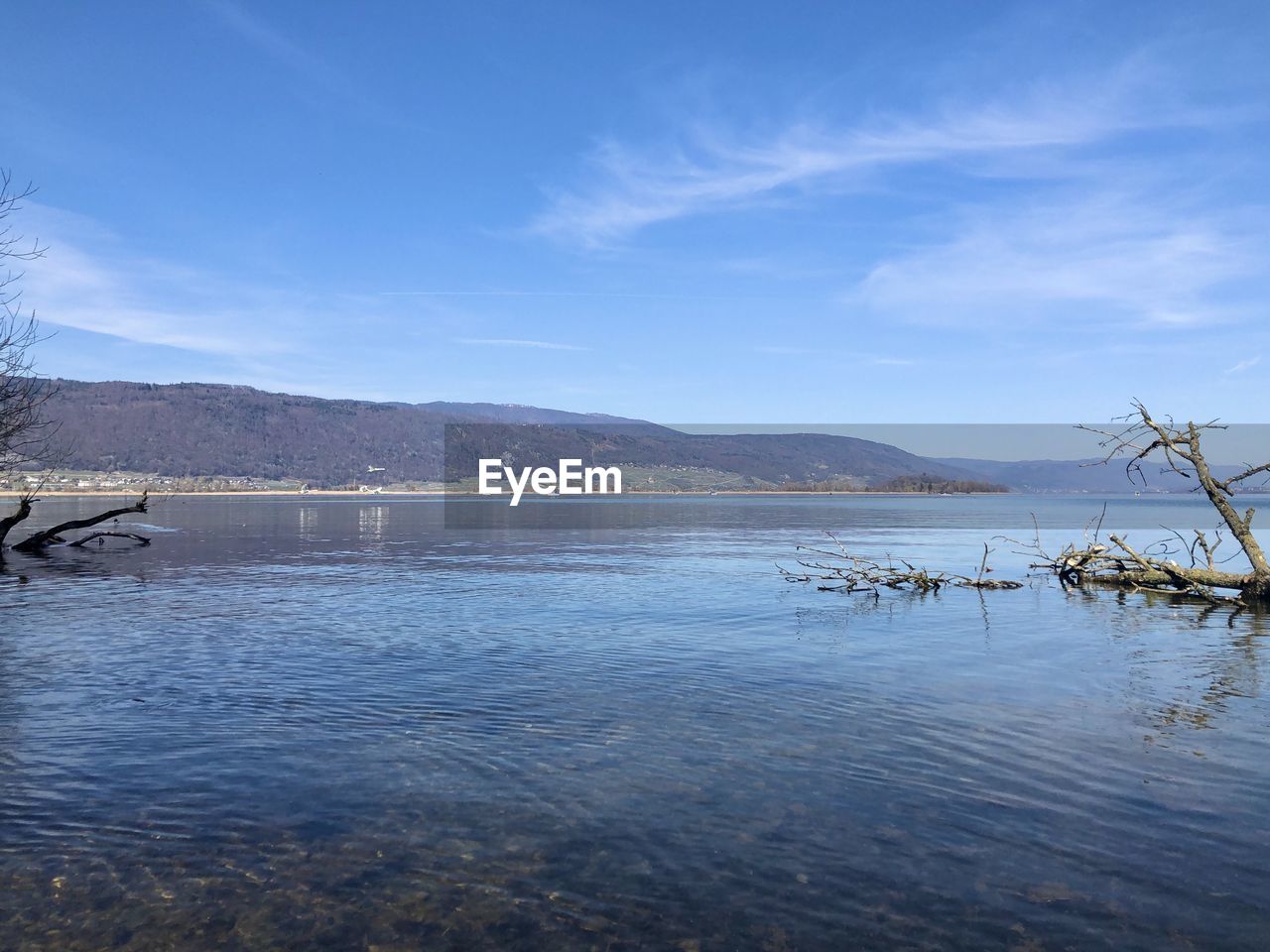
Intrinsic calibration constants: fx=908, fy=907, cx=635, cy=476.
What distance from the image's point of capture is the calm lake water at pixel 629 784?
6.66 meters

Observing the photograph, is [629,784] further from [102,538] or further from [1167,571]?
[102,538]

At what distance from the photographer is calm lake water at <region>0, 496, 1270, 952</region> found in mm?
6656

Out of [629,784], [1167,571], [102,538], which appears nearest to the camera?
[629,784]

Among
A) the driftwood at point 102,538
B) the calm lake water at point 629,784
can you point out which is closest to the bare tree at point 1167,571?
the calm lake water at point 629,784

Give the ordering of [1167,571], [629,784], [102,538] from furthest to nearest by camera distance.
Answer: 1. [102,538]
2. [1167,571]
3. [629,784]

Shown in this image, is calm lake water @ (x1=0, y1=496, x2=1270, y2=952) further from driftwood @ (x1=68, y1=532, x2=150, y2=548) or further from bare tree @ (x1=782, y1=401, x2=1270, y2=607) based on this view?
driftwood @ (x1=68, y1=532, x2=150, y2=548)

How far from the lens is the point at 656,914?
21.9 ft

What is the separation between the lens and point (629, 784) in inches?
377

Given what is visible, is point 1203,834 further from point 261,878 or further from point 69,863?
point 69,863

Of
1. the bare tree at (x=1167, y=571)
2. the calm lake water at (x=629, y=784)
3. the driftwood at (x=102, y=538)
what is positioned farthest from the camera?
the driftwood at (x=102, y=538)

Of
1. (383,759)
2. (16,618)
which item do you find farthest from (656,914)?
(16,618)

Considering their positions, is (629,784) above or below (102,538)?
above

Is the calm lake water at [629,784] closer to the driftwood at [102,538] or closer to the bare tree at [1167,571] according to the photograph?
the bare tree at [1167,571]

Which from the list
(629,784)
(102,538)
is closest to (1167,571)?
(629,784)
